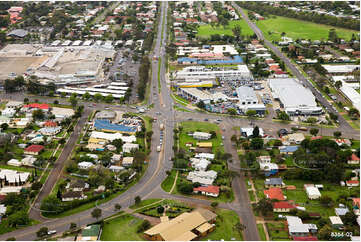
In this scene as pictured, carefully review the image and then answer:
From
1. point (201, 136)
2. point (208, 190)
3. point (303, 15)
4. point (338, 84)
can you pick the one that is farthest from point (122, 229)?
point (303, 15)

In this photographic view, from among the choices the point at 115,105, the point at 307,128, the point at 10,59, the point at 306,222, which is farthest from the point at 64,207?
the point at 10,59

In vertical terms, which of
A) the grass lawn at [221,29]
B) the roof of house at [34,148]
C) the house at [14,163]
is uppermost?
the grass lawn at [221,29]

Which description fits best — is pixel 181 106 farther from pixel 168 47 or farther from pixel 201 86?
pixel 168 47

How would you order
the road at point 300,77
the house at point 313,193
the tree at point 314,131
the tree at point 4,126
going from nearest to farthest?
the house at point 313,193, the tree at point 314,131, the tree at point 4,126, the road at point 300,77

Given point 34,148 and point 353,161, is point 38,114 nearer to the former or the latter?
point 34,148

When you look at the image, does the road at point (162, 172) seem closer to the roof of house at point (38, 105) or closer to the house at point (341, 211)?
the roof of house at point (38, 105)

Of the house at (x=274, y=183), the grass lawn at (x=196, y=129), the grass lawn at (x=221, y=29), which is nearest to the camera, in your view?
the house at (x=274, y=183)

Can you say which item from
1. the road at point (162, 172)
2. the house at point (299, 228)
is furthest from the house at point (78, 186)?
the house at point (299, 228)
